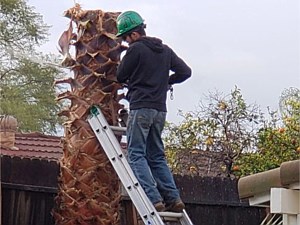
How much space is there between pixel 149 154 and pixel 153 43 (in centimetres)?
86

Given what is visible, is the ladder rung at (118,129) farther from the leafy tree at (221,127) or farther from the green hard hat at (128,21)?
the leafy tree at (221,127)

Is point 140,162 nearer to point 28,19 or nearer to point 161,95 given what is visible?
point 161,95

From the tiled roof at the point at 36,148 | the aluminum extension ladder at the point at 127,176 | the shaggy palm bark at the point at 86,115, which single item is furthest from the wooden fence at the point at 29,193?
the tiled roof at the point at 36,148

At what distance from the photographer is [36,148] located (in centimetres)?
993

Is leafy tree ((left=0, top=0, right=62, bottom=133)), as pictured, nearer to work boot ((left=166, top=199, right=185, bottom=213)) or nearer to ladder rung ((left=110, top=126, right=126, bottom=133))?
ladder rung ((left=110, top=126, right=126, bottom=133))

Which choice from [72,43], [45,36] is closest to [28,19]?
[45,36]

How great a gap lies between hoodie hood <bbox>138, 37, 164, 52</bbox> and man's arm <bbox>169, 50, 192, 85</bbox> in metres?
0.17

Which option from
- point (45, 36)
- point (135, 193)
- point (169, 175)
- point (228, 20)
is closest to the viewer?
point (135, 193)

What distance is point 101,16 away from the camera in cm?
578

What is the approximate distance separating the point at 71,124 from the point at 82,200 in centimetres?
61

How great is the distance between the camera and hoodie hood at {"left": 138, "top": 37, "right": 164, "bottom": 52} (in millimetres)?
5398

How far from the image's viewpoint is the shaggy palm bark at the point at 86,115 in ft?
18.1

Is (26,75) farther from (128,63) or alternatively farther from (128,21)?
(128,63)

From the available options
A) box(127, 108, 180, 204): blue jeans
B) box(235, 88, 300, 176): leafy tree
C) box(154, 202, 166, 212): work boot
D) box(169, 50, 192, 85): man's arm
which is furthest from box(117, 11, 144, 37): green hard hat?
box(235, 88, 300, 176): leafy tree
